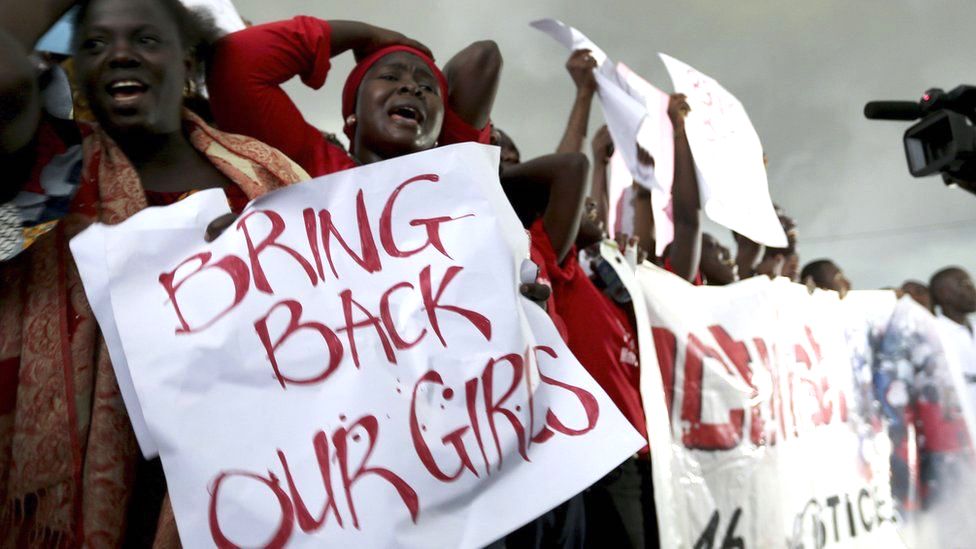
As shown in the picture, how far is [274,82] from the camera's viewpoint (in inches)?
69.9

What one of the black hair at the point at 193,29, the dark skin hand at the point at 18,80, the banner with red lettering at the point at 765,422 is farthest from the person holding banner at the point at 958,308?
the dark skin hand at the point at 18,80

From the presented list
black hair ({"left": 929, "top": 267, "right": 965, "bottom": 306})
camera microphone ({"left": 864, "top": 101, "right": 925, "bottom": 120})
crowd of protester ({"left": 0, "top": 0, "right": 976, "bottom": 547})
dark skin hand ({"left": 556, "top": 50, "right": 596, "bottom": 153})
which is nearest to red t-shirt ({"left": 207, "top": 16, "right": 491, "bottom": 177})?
crowd of protester ({"left": 0, "top": 0, "right": 976, "bottom": 547})

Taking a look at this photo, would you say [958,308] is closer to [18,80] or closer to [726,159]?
[726,159]

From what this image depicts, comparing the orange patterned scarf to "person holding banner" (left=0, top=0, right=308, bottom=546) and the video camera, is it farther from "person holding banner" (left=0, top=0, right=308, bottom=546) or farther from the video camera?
the video camera

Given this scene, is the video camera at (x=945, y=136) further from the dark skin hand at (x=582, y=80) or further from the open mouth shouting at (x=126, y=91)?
the open mouth shouting at (x=126, y=91)

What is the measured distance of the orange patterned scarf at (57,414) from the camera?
44.6 inches

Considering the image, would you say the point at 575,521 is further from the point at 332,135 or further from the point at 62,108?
the point at 332,135

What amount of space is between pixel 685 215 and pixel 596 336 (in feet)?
2.93

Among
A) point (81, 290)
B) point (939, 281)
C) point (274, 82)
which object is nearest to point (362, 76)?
point (274, 82)

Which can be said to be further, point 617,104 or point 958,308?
point 958,308

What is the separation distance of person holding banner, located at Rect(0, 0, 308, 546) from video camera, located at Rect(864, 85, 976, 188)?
1308mm

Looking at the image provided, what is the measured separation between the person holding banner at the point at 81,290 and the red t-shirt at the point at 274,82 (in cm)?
29

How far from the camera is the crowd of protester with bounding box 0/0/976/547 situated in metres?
1.14

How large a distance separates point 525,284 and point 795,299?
7.14ft
